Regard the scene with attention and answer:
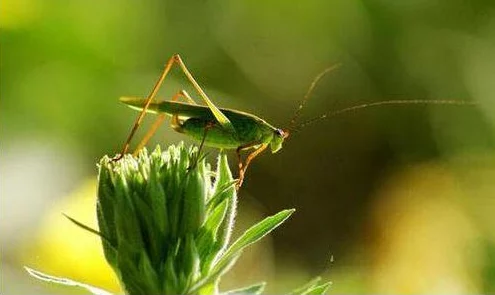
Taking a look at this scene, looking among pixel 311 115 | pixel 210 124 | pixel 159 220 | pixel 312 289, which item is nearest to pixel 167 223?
pixel 159 220

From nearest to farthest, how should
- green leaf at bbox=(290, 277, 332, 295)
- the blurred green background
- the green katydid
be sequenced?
1. green leaf at bbox=(290, 277, 332, 295)
2. the green katydid
3. the blurred green background

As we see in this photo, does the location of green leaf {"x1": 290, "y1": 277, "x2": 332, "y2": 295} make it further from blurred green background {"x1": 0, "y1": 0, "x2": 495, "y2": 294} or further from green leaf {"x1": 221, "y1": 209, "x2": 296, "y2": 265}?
blurred green background {"x1": 0, "y1": 0, "x2": 495, "y2": 294}

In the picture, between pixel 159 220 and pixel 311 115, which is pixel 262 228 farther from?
pixel 311 115

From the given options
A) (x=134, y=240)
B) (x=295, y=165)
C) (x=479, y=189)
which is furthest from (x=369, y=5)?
(x=134, y=240)

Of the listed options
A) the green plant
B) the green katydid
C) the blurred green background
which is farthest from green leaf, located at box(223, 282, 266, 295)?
the blurred green background

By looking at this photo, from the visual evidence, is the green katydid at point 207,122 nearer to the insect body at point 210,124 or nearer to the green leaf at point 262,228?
the insect body at point 210,124

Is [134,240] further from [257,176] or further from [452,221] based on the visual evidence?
[257,176]
